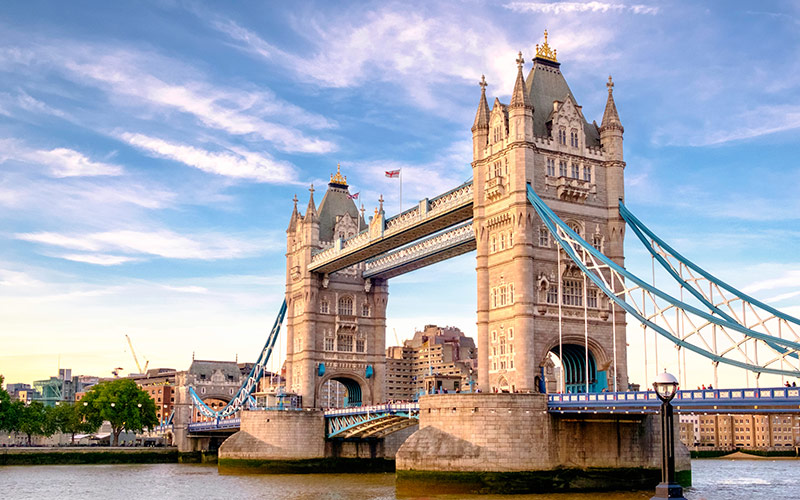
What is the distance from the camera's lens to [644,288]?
43188mm

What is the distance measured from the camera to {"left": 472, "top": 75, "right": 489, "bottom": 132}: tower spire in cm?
5379

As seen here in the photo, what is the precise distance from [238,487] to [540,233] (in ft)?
73.3

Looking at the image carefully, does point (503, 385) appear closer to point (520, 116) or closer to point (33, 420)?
point (520, 116)

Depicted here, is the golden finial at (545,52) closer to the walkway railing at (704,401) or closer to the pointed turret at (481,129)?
the pointed turret at (481,129)

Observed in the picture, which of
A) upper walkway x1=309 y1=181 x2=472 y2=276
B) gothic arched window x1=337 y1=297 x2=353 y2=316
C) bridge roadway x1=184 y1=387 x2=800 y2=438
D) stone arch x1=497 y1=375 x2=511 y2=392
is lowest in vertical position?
bridge roadway x1=184 y1=387 x2=800 y2=438

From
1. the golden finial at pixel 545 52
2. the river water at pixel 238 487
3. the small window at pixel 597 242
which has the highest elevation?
the golden finial at pixel 545 52

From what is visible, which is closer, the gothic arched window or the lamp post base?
the lamp post base

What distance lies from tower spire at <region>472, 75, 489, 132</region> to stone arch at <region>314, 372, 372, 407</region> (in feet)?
98.1

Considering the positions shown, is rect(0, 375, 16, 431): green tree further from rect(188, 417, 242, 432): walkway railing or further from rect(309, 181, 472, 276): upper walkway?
rect(309, 181, 472, 276): upper walkway

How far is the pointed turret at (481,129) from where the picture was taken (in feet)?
176

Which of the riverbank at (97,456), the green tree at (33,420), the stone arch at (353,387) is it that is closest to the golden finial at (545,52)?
the stone arch at (353,387)

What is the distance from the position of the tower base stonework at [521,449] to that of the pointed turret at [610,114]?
16629 mm

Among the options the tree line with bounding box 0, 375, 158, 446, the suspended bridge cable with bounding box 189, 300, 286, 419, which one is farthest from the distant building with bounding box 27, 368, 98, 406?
the suspended bridge cable with bounding box 189, 300, 286, 419

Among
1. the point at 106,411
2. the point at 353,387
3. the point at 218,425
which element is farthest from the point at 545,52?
the point at 106,411
